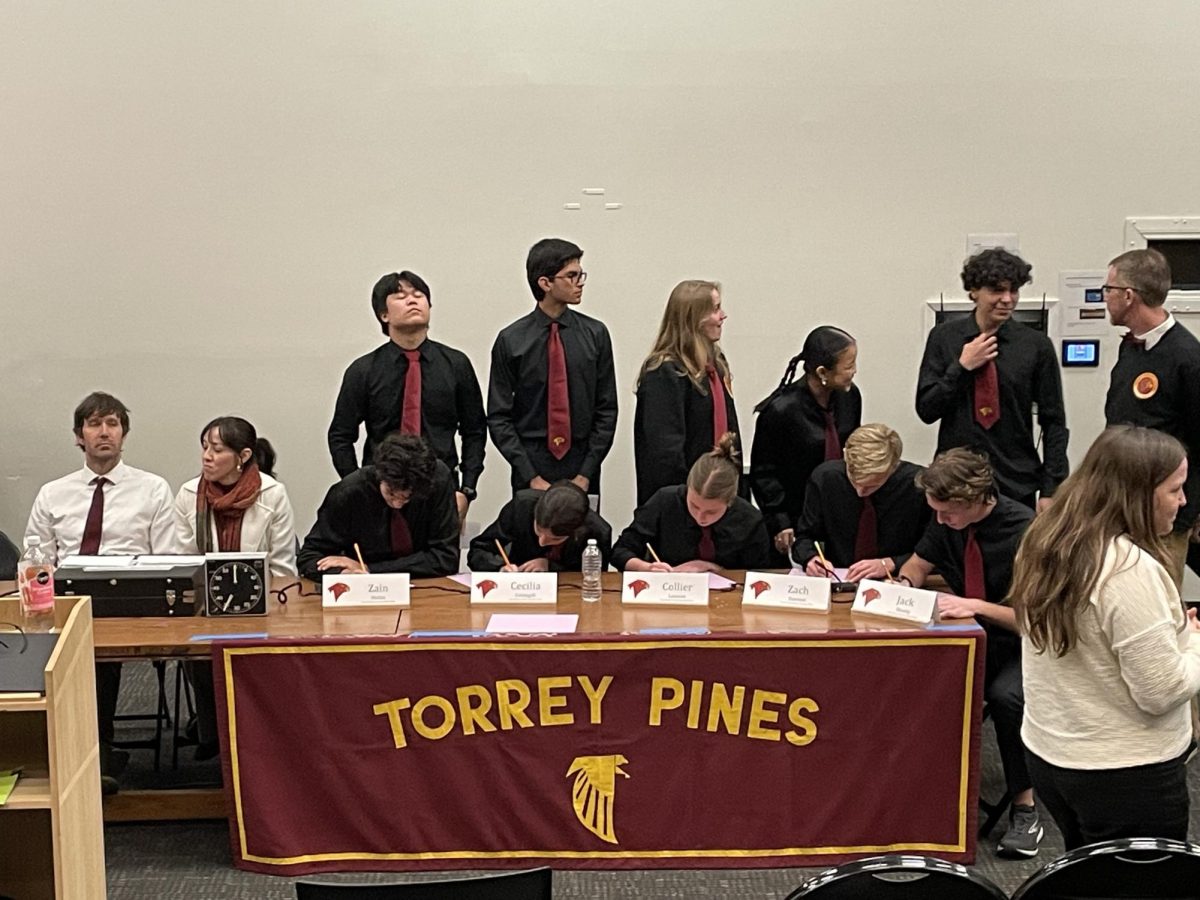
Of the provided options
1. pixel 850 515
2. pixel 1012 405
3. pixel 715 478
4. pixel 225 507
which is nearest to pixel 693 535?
pixel 715 478

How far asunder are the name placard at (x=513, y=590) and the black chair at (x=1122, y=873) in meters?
1.83

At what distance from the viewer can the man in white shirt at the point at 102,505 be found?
430cm

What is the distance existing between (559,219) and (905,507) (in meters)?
2.04

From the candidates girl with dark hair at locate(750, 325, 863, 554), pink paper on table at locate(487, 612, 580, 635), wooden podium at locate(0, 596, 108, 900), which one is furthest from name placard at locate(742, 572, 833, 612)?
wooden podium at locate(0, 596, 108, 900)

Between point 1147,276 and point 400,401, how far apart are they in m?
2.47

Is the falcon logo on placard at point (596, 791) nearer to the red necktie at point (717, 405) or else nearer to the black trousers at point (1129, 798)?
the black trousers at point (1129, 798)

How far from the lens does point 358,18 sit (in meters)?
5.22

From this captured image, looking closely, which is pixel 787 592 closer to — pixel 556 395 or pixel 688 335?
pixel 688 335

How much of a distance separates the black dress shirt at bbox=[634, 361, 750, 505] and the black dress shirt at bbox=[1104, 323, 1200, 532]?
4.35 ft

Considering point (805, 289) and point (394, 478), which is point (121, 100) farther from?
point (805, 289)

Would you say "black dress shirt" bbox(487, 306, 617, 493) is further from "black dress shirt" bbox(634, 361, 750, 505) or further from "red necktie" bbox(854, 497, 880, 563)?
"red necktie" bbox(854, 497, 880, 563)

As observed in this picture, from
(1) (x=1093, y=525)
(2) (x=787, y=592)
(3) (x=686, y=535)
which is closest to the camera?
(1) (x=1093, y=525)

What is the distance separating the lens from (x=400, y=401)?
4.56m

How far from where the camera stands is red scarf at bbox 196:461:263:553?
4.09m
